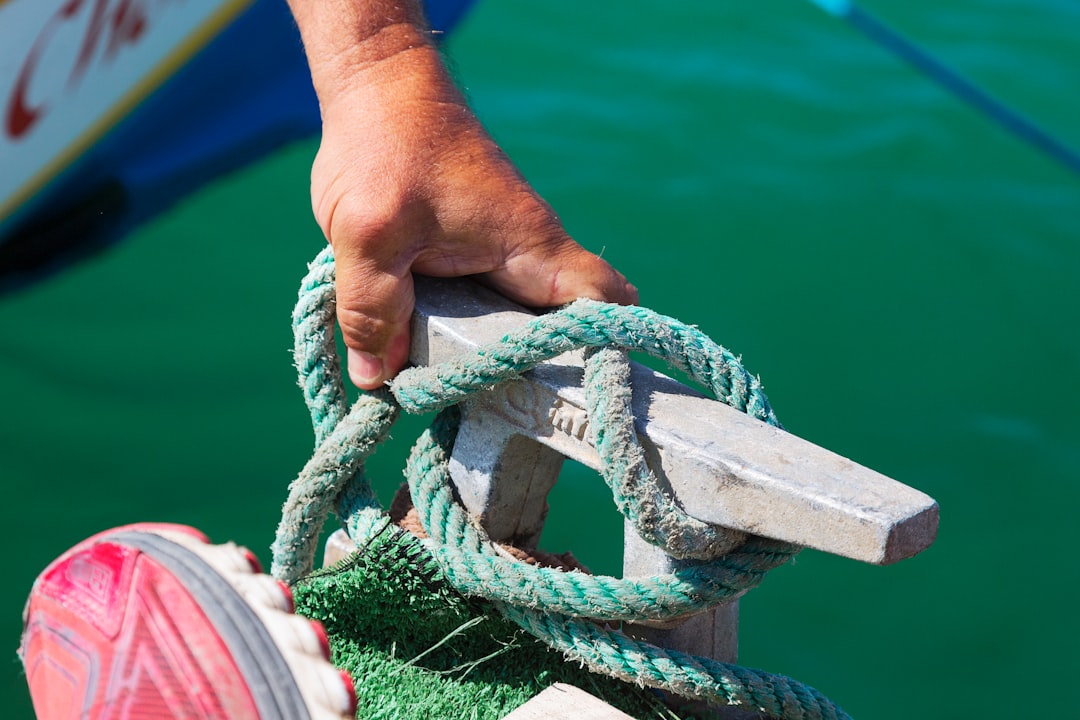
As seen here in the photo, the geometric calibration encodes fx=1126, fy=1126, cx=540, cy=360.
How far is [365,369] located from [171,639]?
0.42 m

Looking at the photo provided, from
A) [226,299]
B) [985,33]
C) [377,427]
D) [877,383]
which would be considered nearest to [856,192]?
[877,383]

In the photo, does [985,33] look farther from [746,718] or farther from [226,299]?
[746,718]

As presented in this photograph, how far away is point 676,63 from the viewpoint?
3537 mm

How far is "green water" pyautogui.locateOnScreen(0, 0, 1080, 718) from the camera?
246 cm

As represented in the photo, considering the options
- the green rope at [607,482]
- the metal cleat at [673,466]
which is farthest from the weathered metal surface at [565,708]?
the metal cleat at [673,466]

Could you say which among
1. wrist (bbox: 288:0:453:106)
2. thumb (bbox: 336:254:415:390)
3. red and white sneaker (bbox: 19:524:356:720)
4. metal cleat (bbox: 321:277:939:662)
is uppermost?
wrist (bbox: 288:0:453:106)

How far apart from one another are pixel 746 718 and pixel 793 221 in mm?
2015

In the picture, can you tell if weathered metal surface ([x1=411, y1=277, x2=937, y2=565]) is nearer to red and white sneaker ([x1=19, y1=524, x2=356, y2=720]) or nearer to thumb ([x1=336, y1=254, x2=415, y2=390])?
thumb ([x1=336, y1=254, x2=415, y2=390])

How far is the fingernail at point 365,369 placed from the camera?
137 cm

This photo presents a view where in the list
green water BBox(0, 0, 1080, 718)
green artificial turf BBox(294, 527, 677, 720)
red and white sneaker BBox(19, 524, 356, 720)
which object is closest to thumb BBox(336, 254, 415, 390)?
green artificial turf BBox(294, 527, 677, 720)

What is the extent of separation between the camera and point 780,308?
9.78ft

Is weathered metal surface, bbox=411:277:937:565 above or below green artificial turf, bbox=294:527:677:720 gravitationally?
above

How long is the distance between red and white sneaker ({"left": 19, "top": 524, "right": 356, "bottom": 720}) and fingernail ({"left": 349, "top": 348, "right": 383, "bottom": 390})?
311 millimetres

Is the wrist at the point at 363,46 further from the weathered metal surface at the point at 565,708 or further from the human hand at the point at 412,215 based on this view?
the weathered metal surface at the point at 565,708
